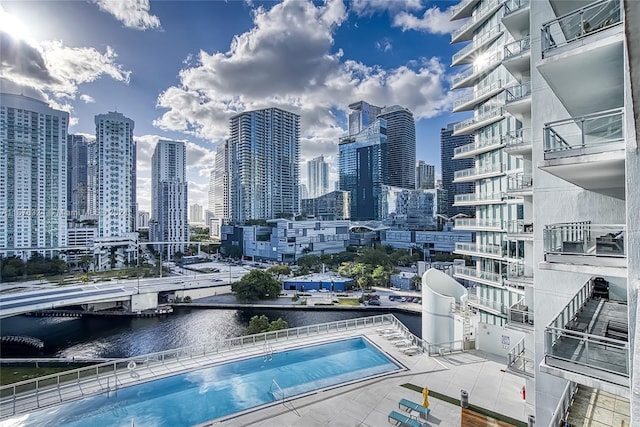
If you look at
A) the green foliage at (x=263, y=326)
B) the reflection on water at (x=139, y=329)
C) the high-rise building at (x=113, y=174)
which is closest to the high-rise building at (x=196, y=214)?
the high-rise building at (x=113, y=174)

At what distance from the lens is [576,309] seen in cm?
538

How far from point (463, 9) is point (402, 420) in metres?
19.7

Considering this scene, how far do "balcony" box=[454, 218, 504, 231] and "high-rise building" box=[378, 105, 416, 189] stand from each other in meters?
87.6

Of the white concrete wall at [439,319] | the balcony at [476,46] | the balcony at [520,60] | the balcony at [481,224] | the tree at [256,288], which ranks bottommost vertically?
the tree at [256,288]

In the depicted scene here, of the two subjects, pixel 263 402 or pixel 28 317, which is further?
pixel 28 317

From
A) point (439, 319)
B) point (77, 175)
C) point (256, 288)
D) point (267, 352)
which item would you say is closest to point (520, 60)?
point (439, 319)

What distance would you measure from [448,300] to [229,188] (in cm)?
8606

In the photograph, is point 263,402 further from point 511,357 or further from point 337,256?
point 337,256

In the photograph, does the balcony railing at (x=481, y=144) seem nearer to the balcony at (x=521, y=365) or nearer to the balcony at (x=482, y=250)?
the balcony at (x=482, y=250)

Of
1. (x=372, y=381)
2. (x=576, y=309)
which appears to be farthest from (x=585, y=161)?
(x=372, y=381)

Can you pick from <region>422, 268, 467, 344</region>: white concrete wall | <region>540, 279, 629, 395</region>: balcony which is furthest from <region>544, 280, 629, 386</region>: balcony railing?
<region>422, 268, 467, 344</region>: white concrete wall

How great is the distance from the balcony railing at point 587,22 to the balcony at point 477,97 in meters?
10.4

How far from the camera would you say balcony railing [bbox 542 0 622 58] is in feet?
12.6

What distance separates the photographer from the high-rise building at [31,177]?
151 ft
